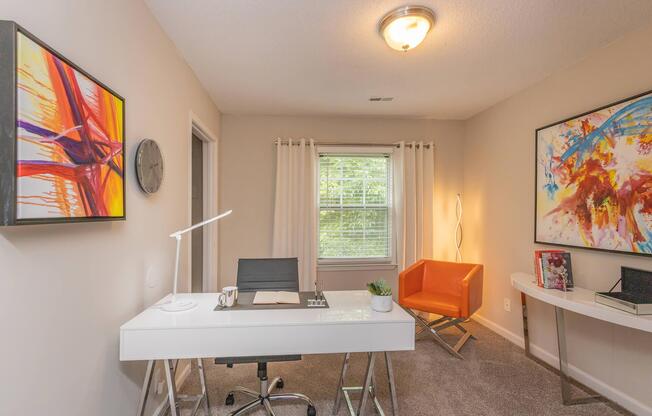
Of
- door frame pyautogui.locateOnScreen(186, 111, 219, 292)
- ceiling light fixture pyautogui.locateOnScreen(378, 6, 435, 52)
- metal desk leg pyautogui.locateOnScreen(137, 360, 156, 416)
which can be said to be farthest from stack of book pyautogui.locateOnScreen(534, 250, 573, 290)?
door frame pyautogui.locateOnScreen(186, 111, 219, 292)

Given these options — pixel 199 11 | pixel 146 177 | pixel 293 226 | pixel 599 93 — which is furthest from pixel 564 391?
pixel 199 11

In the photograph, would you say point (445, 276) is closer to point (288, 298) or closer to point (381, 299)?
point (381, 299)

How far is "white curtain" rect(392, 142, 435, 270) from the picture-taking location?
3871 millimetres

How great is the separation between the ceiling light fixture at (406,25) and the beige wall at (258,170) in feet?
6.29

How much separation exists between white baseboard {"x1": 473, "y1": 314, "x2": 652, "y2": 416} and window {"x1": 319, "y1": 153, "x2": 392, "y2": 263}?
4.97 feet

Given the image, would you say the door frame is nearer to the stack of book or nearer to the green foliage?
the green foliage

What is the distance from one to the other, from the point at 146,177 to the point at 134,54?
0.67m

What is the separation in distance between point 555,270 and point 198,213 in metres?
3.38

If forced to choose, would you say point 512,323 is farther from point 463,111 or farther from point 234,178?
point 234,178

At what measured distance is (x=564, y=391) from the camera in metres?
2.22

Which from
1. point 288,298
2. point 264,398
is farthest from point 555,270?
point 264,398

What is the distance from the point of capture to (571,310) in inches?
81.5

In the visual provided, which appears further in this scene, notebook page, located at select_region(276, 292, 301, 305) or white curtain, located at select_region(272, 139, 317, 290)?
white curtain, located at select_region(272, 139, 317, 290)

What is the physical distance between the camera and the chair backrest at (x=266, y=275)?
2.38 metres
